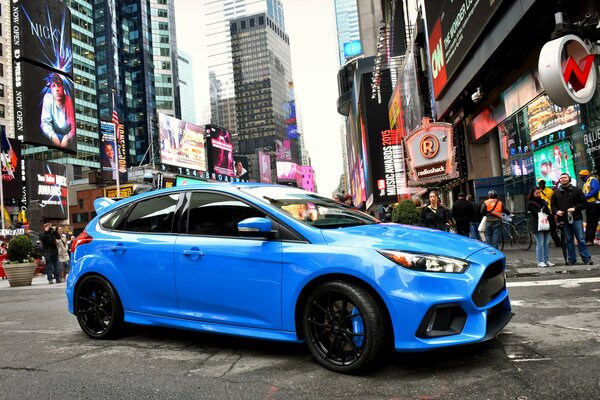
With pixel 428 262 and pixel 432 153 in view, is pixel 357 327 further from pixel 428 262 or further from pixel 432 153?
pixel 432 153

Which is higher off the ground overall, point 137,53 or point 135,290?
point 137,53

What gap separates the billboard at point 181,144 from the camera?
63.6m

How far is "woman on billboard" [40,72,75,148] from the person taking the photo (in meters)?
37.2

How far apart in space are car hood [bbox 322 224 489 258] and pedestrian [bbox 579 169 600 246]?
962 cm

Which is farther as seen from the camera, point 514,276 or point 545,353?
point 514,276

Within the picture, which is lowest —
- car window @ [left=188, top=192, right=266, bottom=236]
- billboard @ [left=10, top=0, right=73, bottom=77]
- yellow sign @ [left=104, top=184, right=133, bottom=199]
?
car window @ [left=188, top=192, right=266, bottom=236]

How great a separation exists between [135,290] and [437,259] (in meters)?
2.87

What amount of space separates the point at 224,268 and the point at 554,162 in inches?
505

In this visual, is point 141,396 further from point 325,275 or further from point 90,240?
point 90,240

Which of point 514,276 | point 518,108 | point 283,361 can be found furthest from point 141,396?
point 518,108

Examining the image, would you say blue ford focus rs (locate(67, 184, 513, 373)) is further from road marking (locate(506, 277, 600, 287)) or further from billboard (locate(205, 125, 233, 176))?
billboard (locate(205, 125, 233, 176))

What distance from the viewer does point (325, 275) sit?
372cm

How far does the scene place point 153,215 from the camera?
497 cm

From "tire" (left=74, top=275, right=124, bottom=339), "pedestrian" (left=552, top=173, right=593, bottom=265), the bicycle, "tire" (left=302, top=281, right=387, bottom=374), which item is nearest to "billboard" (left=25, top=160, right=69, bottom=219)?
the bicycle
